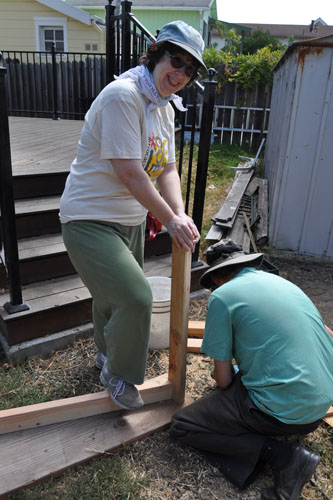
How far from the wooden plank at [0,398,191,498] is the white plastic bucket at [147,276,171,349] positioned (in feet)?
2.15

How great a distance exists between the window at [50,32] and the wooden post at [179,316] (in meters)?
13.4

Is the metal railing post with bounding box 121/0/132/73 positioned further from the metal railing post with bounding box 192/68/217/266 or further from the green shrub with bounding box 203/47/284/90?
the green shrub with bounding box 203/47/284/90

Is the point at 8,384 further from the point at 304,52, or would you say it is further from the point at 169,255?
the point at 304,52

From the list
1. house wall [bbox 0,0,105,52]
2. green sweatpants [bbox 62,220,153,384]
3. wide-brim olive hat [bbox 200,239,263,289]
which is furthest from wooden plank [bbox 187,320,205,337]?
house wall [bbox 0,0,105,52]

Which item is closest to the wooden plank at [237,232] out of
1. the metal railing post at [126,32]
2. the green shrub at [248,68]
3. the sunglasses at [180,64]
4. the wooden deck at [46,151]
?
the wooden deck at [46,151]

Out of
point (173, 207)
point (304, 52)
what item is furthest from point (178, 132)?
point (173, 207)

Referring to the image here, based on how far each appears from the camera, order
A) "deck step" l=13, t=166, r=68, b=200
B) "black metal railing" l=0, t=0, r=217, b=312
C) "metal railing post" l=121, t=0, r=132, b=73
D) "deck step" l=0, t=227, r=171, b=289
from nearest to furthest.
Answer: "black metal railing" l=0, t=0, r=217, b=312
"deck step" l=0, t=227, r=171, b=289
"deck step" l=13, t=166, r=68, b=200
"metal railing post" l=121, t=0, r=132, b=73

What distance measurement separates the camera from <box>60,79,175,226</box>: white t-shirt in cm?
163

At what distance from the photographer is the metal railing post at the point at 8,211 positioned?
7.66 ft

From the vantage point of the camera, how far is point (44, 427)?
80.5 inches

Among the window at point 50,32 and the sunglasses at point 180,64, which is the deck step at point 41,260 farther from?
the window at point 50,32

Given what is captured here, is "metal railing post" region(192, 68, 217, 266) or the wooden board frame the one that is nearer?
the wooden board frame

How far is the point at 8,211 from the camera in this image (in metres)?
2.47

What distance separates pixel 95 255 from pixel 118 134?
1.77ft
